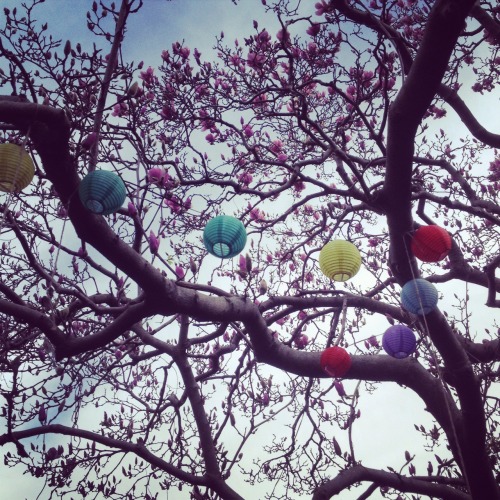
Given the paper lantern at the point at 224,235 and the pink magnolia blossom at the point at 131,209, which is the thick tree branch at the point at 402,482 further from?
the pink magnolia blossom at the point at 131,209

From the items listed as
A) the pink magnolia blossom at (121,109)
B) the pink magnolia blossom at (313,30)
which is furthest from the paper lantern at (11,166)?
the pink magnolia blossom at (313,30)

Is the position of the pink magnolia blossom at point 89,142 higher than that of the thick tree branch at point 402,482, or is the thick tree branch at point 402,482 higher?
the pink magnolia blossom at point 89,142

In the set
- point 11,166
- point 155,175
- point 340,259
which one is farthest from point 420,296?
point 11,166

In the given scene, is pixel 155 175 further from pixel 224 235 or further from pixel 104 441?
pixel 104 441

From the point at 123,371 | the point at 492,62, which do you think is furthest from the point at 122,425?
the point at 492,62

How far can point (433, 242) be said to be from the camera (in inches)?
105

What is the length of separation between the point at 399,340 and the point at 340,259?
0.72m

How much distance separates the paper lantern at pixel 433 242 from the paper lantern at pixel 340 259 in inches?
17.2

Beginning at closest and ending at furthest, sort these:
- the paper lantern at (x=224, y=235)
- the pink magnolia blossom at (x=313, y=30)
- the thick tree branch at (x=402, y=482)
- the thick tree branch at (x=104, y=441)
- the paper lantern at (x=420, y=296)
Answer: the paper lantern at (x=224, y=235) < the paper lantern at (x=420, y=296) < the thick tree branch at (x=104, y=441) < the thick tree branch at (x=402, y=482) < the pink magnolia blossom at (x=313, y=30)

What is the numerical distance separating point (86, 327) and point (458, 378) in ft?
13.9

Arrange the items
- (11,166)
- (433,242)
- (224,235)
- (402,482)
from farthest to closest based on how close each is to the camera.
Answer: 1. (402,482)
2. (433,242)
3. (224,235)
4. (11,166)

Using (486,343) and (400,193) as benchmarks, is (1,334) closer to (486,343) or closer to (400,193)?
(400,193)

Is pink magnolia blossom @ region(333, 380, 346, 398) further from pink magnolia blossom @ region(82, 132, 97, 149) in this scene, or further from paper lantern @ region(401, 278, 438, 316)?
pink magnolia blossom @ region(82, 132, 97, 149)

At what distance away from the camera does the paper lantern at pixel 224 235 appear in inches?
99.2
